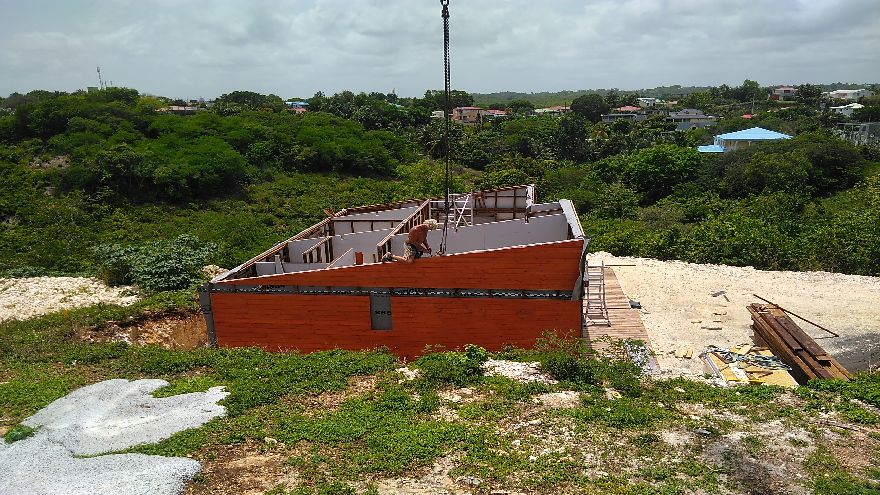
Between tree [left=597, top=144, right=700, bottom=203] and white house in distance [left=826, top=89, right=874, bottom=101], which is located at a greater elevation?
white house in distance [left=826, top=89, right=874, bottom=101]

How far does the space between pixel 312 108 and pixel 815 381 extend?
63316mm

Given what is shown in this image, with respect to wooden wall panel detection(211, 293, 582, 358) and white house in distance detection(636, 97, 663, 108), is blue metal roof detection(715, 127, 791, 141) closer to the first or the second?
wooden wall panel detection(211, 293, 582, 358)

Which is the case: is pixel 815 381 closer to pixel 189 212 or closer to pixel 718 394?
pixel 718 394

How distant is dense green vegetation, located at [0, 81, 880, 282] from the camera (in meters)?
19.7

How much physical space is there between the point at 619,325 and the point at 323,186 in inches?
1038

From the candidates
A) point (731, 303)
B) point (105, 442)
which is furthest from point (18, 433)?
point (731, 303)

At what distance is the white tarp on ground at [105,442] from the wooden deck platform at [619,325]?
7.14 m

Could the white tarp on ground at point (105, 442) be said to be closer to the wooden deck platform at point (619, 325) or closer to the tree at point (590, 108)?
the wooden deck platform at point (619, 325)

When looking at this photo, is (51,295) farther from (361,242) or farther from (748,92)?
(748,92)

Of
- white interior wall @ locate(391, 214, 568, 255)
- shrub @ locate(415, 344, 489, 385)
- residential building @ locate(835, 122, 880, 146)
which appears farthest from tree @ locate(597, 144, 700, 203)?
shrub @ locate(415, 344, 489, 385)

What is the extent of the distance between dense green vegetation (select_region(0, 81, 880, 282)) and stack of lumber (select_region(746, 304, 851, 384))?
6.70 metres

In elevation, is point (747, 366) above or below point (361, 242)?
below

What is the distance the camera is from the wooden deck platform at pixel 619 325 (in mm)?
11367

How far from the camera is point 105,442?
22.2 ft
